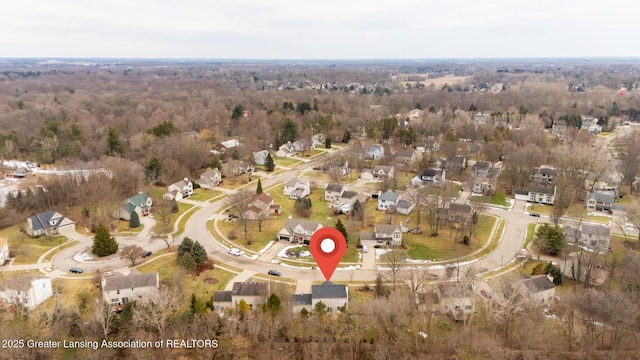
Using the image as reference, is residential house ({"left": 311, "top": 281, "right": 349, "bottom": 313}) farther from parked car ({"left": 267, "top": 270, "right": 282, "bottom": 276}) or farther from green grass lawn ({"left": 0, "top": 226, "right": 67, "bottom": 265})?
green grass lawn ({"left": 0, "top": 226, "right": 67, "bottom": 265})

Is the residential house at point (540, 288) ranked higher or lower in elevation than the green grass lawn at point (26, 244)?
higher

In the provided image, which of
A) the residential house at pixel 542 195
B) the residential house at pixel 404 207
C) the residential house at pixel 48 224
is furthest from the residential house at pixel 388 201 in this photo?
the residential house at pixel 48 224

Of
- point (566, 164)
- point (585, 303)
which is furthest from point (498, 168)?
point (585, 303)

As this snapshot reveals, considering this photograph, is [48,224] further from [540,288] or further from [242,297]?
[540,288]

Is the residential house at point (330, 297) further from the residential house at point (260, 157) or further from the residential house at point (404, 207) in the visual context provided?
the residential house at point (260, 157)

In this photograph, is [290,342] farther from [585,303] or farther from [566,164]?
[566,164]
